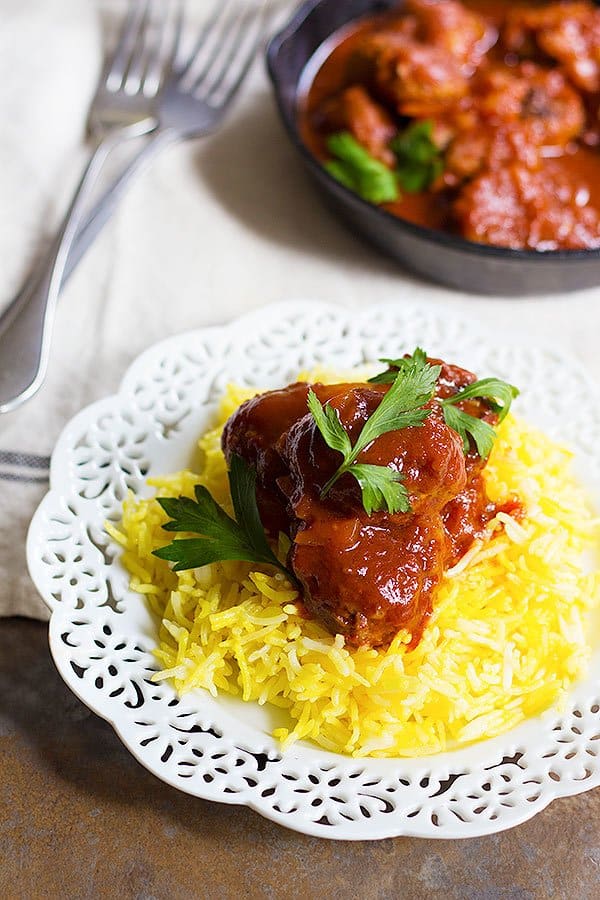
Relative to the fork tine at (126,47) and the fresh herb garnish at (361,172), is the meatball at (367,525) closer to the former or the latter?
the fresh herb garnish at (361,172)

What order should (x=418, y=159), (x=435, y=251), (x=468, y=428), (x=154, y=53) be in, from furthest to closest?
(x=154, y=53)
(x=418, y=159)
(x=435, y=251)
(x=468, y=428)

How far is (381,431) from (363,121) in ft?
8.79

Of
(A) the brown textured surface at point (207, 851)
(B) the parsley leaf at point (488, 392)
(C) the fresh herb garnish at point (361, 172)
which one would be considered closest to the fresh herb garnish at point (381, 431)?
(B) the parsley leaf at point (488, 392)

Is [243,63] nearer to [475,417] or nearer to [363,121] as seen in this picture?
[363,121]

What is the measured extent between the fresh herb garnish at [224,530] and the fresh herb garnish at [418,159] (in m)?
2.32

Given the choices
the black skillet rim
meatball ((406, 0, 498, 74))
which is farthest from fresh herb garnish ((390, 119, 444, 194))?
meatball ((406, 0, 498, 74))

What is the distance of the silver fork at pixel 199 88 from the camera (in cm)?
511

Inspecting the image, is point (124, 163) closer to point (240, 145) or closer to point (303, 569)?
point (240, 145)

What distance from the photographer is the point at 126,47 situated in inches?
231

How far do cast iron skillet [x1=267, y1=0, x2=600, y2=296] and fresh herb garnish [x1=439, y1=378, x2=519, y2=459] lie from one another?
127 cm

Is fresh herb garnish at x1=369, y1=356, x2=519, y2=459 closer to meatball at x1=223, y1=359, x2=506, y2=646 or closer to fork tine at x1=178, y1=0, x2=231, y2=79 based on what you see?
meatball at x1=223, y1=359, x2=506, y2=646

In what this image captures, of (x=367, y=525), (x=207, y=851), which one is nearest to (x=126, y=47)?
(x=367, y=525)

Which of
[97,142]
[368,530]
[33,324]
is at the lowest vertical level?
[33,324]

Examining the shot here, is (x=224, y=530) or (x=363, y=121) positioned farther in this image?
(x=363, y=121)
